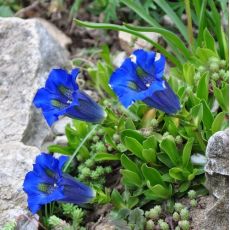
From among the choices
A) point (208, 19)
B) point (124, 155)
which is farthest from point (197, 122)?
point (208, 19)

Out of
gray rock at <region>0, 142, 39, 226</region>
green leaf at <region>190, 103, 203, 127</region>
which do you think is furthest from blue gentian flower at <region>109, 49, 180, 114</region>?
gray rock at <region>0, 142, 39, 226</region>

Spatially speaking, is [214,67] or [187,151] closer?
[187,151]

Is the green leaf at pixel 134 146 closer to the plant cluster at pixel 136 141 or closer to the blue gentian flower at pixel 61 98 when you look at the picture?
the plant cluster at pixel 136 141

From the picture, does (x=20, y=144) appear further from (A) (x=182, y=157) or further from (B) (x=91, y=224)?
(A) (x=182, y=157)

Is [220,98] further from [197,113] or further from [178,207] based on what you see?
[178,207]

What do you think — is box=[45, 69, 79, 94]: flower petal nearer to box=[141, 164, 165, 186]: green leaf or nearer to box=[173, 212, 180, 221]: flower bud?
box=[141, 164, 165, 186]: green leaf

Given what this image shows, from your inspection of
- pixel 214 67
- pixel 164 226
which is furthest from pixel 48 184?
pixel 214 67

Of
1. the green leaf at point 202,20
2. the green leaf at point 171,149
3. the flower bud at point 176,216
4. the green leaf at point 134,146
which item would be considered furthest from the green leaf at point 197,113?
the green leaf at point 202,20
